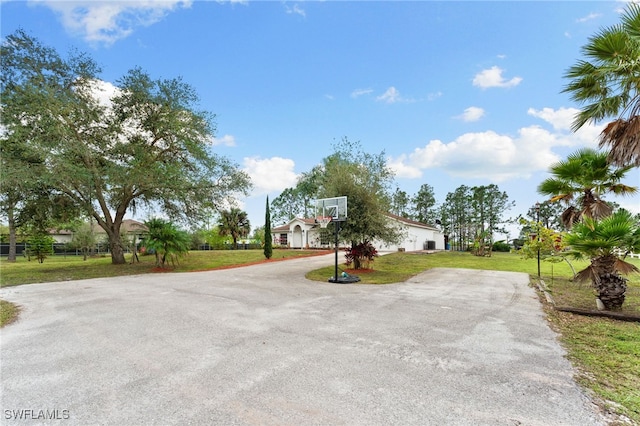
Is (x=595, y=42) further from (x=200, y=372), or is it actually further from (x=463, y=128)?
(x=463, y=128)

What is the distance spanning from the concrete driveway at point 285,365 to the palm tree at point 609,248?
1.65 metres

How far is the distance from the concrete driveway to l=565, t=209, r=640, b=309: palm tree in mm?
1653

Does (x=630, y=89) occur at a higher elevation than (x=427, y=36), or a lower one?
lower

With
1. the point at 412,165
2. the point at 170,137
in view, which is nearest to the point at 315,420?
the point at 170,137

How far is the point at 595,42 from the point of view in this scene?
7.05m

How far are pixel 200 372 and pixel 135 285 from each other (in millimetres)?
8740

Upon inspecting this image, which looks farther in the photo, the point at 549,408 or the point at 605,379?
the point at 605,379

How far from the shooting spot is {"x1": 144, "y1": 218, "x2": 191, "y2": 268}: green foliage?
52.2 feet

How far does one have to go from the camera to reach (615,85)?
7.56 metres

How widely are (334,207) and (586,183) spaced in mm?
8164

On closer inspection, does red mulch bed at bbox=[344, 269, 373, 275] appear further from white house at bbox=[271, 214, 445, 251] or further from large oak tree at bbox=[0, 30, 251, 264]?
white house at bbox=[271, 214, 445, 251]

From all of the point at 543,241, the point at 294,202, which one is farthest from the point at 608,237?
the point at 294,202

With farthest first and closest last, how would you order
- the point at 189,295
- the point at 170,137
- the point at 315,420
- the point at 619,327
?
1. the point at 170,137
2. the point at 189,295
3. the point at 619,327
4. the point at 315,420

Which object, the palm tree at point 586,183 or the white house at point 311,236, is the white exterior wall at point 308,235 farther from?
the palm tree at point 586,183
